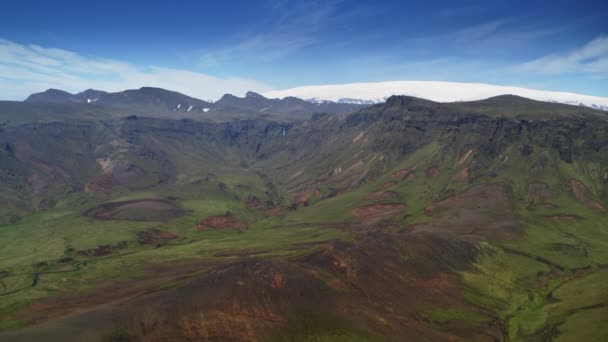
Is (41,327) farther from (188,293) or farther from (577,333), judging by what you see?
(577,333)

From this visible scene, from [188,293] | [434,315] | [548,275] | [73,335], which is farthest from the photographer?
[548,275]

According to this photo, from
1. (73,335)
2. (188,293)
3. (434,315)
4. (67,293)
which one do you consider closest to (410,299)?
(434,315)

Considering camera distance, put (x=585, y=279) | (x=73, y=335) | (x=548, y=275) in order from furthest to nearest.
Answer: (x=548, y=275) → (x=585, y=279) → (x=73, y=335)

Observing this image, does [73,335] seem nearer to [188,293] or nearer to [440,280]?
[188,293]

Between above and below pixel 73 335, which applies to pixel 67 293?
below

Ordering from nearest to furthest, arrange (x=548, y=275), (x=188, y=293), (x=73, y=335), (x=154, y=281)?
(x=73, y=335) < (x=188, y=293) < (x=154, y=281) < (x=548, y=275)

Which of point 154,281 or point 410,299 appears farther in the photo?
point 154,281

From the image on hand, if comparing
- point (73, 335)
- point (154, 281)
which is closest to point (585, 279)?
point (154, 281)

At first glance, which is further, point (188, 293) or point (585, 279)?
point (585, 279)

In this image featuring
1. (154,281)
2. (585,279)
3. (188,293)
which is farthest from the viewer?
(585,279)
